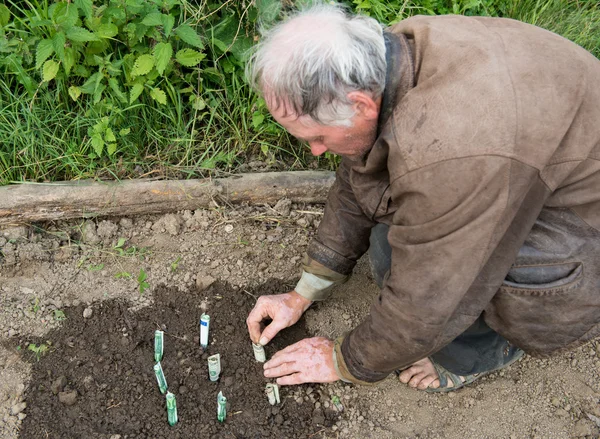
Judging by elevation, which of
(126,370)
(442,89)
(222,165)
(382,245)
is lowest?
(126,370)

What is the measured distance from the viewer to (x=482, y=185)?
5.05ft

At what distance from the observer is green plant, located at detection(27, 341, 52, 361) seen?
2.47 meters

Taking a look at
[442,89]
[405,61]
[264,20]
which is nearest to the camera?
[442,89]

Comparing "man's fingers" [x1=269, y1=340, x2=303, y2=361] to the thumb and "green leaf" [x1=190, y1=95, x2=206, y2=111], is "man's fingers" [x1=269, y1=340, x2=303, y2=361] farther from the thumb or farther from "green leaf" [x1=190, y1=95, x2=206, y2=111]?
"green leaf" [x1=190, y1=95, x2=206, y2=111]

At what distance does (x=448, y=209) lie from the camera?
5.22 ft

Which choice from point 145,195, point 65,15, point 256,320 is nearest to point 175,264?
point 145,195

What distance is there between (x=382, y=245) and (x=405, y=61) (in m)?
0.90

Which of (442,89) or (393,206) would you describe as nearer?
(442,89)

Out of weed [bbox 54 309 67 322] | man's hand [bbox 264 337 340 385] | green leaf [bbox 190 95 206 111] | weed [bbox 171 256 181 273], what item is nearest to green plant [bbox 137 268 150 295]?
weed [bbox 171 256 181 273]

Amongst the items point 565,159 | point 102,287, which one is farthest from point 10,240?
point 565,159

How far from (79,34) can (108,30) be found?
14cm

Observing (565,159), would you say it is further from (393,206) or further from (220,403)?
(220,403)

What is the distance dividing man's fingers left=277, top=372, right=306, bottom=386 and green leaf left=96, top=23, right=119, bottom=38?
1673 millimetres

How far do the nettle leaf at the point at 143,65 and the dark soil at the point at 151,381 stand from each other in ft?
3.43
